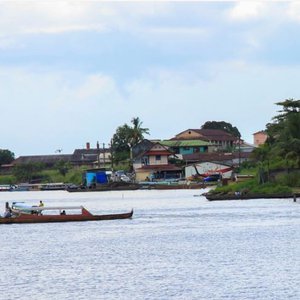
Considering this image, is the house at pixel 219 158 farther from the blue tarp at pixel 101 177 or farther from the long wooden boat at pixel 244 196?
the long wooden boat at pixel 244 196

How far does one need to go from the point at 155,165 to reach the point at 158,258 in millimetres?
129192

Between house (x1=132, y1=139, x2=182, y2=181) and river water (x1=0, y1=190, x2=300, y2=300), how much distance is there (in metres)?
94.0

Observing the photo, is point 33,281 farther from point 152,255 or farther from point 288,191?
point 288,191

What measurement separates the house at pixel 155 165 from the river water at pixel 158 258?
94.0 meters

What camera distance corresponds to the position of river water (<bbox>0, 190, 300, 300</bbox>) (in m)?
46.1

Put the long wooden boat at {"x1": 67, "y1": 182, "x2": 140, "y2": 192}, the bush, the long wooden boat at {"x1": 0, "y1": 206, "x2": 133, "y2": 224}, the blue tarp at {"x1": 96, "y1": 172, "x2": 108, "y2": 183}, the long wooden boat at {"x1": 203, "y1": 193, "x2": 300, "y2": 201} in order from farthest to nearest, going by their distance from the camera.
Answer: the blue tarp at {"x1": 96, "y1": 172, "x2": 108, "y2": 183} → the long wooden boat at {"x1": 67, "y1": 182, "x2": 140, "y2": 192} → the bush → the long wooden boat at {"x1": 203, "y1": 193, "x2": 300, "y2": 201} → the long wooden boat at {"x1": 0, "y1": 206, "x2": 133, "y2": 224}

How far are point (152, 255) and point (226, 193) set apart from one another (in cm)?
6051

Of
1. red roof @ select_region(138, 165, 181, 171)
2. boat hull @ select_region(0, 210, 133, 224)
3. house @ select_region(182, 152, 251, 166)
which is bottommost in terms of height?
boat hull @ select_region(0, 210, 133, 224)

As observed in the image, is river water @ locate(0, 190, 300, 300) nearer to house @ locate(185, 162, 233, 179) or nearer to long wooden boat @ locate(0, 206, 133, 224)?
long wooden boat @ locate(0, 206, 133, 224)

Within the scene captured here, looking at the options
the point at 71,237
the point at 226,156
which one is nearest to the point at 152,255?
the point at 71,237

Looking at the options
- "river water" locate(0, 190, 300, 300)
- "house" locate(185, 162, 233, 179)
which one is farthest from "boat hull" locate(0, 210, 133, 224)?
"house" locate(185, 162, 233, 179)

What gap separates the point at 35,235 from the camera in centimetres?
7619

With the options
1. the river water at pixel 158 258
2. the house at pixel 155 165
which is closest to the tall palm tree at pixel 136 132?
the house at pixel 155 165

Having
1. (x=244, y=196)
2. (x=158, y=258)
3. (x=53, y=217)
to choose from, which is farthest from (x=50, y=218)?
(x=244, y=196)
